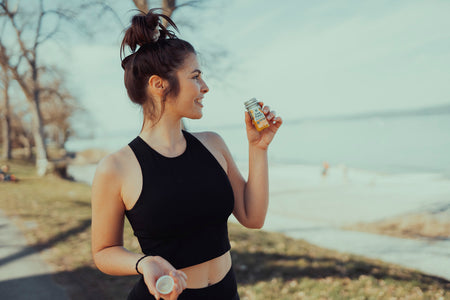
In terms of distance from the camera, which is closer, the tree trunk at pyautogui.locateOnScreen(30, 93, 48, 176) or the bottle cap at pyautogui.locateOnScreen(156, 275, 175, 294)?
the bottle cap at pyautogui.locateOnScreen(156, 275, 175, 294)

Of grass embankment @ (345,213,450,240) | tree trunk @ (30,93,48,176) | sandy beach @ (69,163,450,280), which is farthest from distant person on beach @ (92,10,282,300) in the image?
tree trunk @ (30,93,48,176)

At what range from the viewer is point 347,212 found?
11.5 metres

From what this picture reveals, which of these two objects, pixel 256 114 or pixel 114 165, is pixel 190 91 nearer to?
pixel 256 114

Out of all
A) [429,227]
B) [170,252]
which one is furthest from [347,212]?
[170,252]

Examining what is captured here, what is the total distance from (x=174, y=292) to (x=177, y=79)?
2.91ft

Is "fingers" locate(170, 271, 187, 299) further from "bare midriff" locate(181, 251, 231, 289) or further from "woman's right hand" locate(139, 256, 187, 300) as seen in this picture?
"bare midriff" locate(181, 251, 231, 289)

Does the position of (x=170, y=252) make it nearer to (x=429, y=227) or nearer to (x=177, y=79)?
(x=177, y=79)

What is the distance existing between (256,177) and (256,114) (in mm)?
312

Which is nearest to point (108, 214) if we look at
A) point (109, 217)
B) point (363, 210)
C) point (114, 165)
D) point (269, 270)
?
point (109, 217)

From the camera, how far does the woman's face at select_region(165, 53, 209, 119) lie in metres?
1.62

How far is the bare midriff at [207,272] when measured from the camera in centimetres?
160

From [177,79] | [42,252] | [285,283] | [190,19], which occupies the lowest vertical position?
[285,283]

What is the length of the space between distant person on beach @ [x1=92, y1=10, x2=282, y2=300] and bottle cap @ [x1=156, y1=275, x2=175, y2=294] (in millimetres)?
170

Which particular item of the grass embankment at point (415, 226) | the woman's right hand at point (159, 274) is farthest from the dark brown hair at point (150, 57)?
the grass embankment at point (415, 226)
